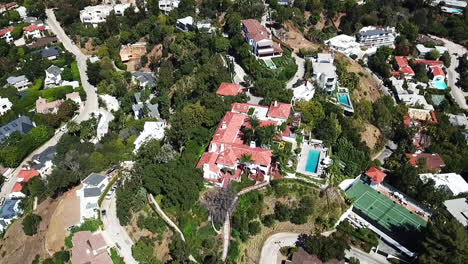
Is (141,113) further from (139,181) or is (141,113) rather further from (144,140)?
(139,181)

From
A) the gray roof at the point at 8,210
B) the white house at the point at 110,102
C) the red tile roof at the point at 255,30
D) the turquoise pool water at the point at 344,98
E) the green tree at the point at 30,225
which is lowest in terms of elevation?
the gray roof at the point at 8,210

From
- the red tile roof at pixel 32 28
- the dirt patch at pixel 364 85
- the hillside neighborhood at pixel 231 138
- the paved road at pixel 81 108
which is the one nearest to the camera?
the hillside neighborhood at pixel 231 138

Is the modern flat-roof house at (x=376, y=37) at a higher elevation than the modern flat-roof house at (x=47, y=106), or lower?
higher

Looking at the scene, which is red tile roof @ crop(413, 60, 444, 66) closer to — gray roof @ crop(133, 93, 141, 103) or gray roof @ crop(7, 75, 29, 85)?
gray roof @ crop(133, 93, 141, 103)

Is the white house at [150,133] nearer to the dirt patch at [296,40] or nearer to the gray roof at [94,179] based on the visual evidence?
the gray roof at [94,179]

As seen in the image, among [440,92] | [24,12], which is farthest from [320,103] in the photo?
[24,12]

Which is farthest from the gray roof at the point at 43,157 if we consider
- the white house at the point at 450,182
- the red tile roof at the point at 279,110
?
the white house at the point at 450,182

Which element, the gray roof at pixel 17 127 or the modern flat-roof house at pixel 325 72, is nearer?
the modern flat-roof house at pixel 325 72
